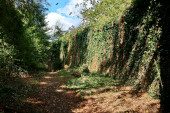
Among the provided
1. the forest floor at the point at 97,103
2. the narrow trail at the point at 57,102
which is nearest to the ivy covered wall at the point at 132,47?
the forest floor at the point at 97,103

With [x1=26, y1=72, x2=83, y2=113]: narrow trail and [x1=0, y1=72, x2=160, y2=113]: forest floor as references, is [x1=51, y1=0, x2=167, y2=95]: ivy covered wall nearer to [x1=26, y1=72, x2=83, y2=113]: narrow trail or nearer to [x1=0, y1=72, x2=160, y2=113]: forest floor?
[x1=0, y1=72, x2=160, y2=113]: forest floor

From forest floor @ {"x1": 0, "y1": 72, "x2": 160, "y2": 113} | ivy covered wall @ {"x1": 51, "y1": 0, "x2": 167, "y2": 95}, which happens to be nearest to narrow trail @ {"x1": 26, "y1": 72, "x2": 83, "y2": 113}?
forest floor @ {"x1": 0, "y1": 72, "x2": 160, "y2": 113}

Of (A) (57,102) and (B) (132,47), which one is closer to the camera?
(A) (57,102)

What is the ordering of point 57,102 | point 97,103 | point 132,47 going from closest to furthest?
point 97,103, point 57,102, point 132,47

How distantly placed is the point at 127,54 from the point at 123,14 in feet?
7.29

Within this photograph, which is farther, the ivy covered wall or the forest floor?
the ivy covered wall

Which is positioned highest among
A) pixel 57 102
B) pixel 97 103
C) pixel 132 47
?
pixel 132 47

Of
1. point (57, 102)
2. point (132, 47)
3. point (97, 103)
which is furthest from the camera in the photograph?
point (132, 47)

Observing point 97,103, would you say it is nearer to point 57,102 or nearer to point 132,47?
point 57,102

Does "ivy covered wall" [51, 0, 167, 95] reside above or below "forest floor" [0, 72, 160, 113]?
above

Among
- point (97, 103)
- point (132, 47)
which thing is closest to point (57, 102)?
point (97, 103)

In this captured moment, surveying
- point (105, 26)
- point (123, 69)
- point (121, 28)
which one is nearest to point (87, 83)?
point (123, 69)

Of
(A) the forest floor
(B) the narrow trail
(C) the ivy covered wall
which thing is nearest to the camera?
(A) the forest floor

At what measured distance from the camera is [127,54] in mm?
5609
